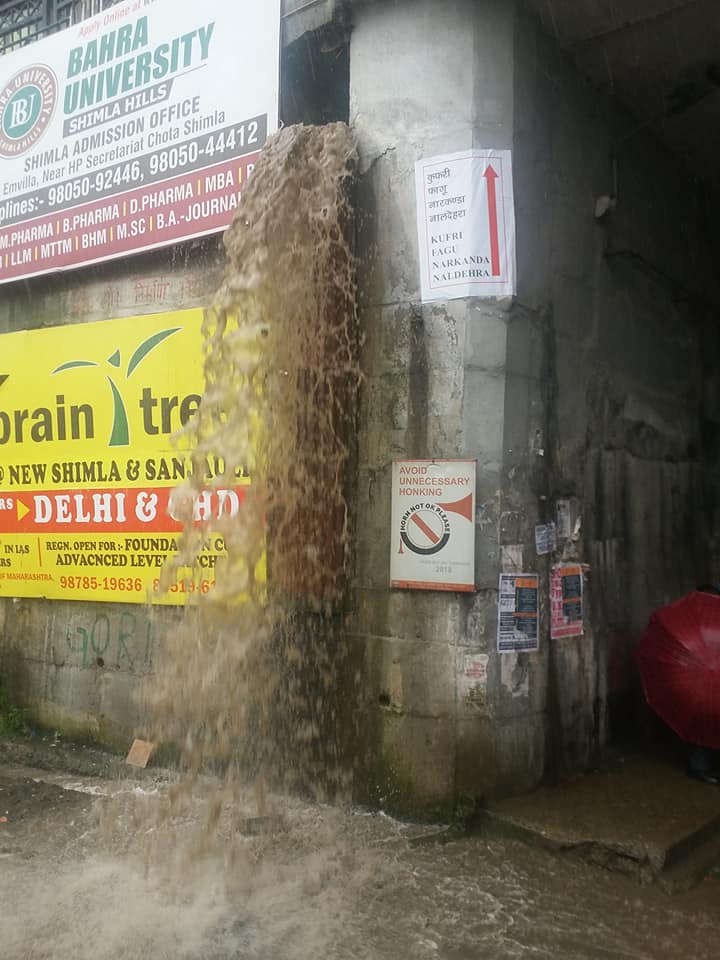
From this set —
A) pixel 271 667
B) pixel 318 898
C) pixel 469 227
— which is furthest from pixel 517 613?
pixel 469 227

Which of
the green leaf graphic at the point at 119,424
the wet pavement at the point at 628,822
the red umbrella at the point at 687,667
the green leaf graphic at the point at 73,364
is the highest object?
the green leaf graphic at the point at 73,364

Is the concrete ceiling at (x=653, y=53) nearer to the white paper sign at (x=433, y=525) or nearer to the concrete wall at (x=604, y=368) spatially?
the concrete wall at (x=604, y=368)

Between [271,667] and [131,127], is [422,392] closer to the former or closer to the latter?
[271,667]

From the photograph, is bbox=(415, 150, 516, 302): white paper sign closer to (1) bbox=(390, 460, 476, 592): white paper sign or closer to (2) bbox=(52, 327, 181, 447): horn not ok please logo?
(1) bbox=(390, 460, 476, 592): white paper sign

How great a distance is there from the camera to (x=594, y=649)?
Result: 5.61m

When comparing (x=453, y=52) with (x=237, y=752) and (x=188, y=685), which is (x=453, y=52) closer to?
(x=188, y=685)

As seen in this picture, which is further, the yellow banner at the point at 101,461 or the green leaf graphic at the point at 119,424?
the green leaf graphic at the point at 119,424

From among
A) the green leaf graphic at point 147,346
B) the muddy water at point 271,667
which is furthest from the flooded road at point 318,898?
the green leaf graphic at point 147,346

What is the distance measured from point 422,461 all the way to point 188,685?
5.84 feet

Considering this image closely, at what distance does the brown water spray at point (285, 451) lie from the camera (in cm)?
505

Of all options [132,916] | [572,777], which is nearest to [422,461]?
[572,777]

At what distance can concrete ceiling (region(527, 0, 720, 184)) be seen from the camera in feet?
16.3

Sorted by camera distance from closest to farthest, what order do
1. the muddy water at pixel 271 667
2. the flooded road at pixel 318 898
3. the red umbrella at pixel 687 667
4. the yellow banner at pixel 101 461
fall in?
the flooded road at pixel 318 898, the muddy water at pixel 271 667, the red umbrella at pixel 687 667, the yellow banner at pixel 101 461

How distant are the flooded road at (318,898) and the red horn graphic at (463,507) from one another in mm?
1629
